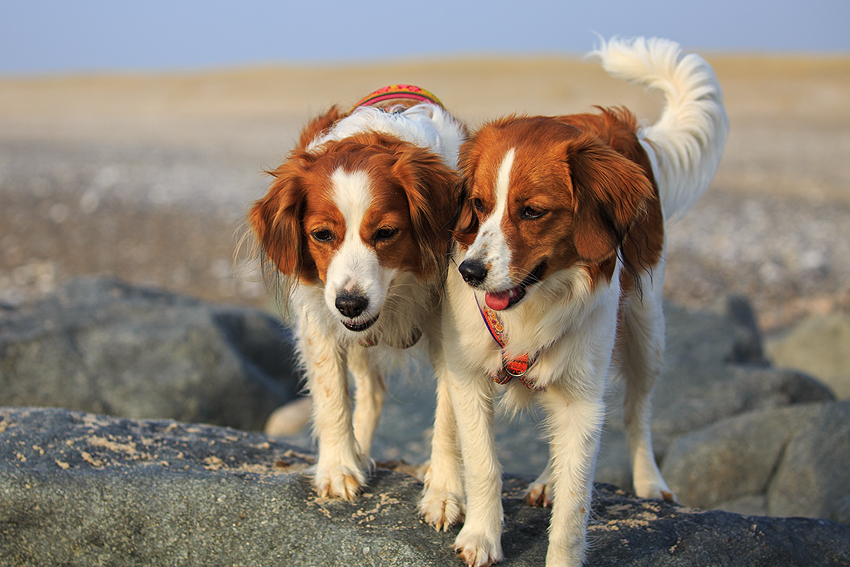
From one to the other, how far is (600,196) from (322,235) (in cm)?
124

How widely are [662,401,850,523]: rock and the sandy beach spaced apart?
8.45 ft

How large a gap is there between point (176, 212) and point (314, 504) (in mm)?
11690

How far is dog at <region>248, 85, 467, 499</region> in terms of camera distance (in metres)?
3.21

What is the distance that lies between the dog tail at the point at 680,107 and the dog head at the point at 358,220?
5.44 feet

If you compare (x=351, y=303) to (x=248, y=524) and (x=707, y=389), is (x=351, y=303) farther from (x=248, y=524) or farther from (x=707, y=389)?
(x=707, y=389)

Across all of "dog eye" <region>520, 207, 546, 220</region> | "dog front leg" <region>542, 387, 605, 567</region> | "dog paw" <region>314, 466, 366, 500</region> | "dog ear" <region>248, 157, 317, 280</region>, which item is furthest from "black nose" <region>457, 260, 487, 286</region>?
"dog paw" <region>314, 466, 366, 500</region>

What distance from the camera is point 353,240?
3207mm

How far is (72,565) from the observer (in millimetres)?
3189

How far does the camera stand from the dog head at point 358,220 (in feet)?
10.3

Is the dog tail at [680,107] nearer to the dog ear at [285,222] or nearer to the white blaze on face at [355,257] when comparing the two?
the white blaze on face at [355,257]

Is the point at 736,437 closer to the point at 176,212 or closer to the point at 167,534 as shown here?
the point at 167,534

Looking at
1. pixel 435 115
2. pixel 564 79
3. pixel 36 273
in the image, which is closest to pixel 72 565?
pixel 435 115

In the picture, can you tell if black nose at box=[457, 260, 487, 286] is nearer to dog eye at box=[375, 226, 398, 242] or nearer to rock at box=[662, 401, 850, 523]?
dog eye at box=[375, 226, 398, 242]

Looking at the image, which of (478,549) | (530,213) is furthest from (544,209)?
(478,549)
